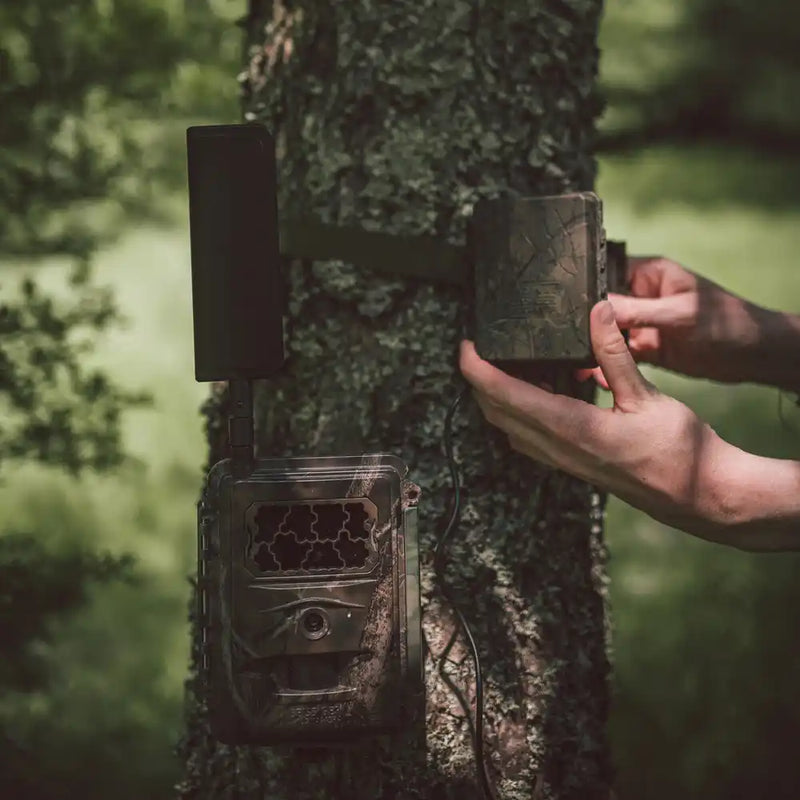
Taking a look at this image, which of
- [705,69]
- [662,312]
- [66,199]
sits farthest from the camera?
[705,69]

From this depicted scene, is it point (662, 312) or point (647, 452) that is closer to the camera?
point (647, 452)

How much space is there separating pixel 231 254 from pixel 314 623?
0.47 meters

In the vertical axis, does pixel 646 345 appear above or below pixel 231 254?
below

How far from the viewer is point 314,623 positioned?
1.27 m

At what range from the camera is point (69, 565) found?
246 centimetres

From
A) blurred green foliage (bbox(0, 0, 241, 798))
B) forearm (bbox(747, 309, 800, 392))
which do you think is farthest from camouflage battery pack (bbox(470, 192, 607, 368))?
A: blurred green foliage (bbox(0, 0, 241, 798))

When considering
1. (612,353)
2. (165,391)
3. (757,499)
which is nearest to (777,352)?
(757,499)

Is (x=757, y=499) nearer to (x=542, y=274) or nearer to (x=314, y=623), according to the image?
(x=542, y=274)

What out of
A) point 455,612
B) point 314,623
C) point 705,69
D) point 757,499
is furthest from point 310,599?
point 705,69

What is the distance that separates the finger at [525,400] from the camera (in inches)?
58.3

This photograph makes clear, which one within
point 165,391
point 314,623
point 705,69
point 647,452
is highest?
point 705,69

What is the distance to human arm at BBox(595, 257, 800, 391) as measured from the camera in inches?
75.5

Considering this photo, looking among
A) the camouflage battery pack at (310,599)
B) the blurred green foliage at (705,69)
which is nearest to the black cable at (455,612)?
the camouflage battery pack at (310,599)

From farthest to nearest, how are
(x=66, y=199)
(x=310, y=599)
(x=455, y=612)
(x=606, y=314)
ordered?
(x=66, y=199) < (x=455, y=612) < (x=606, y=314) < (x=310, y=599)
